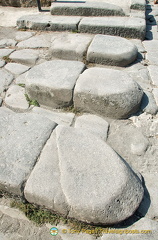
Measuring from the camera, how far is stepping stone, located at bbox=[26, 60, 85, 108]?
1.98m

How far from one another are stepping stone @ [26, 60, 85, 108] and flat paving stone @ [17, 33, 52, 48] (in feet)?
3.45

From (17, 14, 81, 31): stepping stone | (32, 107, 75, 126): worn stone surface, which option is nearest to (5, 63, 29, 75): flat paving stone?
(32, 107, 75, 126): worn stone surface

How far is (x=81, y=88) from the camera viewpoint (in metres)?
1.92

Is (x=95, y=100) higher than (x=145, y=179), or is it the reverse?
(x=95, y=100)

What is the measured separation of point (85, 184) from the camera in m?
1.28

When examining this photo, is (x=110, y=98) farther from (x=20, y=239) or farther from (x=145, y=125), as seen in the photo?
(x=20, y=239)

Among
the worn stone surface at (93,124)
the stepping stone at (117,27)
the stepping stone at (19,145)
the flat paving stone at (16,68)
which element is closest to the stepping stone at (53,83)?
the worn stone surface at (93,124)

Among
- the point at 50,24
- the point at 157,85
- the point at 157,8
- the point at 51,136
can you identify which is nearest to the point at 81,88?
the point at 51,136

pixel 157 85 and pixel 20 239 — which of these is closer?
pixel 20 239

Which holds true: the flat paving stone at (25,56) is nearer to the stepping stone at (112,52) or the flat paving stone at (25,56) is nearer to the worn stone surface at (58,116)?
the stepping stone at (112,52)

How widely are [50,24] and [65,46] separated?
3.07ft

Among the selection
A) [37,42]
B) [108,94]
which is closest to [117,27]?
[37,42]

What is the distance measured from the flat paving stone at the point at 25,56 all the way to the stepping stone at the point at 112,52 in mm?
727

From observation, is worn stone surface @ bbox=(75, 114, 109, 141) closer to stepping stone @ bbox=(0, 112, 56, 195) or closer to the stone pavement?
the stone pavement
